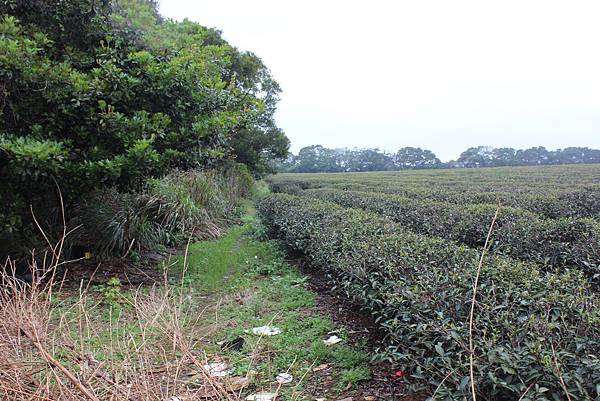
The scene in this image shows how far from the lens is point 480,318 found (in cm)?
219

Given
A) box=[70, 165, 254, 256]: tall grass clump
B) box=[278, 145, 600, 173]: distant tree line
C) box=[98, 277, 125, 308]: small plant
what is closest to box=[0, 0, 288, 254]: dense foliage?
box=[70, 165, 254, 256]: tall grass clump

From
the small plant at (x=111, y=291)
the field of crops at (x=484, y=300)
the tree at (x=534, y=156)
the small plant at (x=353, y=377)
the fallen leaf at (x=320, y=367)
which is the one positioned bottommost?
the fallen leaf at (x=320, y=367)

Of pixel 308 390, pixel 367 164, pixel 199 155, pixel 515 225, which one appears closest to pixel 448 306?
pixel 308 390

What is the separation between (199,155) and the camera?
5.28 metres

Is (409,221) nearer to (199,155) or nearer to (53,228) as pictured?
(199,155)

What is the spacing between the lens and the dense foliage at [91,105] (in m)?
4.07

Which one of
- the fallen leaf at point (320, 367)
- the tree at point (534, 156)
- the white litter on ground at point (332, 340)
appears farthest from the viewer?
the tree at point (534, 156)

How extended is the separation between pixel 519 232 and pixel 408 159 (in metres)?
51.8

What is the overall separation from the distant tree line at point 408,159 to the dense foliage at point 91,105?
4339 centimetres

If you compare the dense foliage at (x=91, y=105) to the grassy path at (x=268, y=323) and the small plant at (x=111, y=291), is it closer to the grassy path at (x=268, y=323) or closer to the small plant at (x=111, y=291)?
the small plant at (x=111, y=291)

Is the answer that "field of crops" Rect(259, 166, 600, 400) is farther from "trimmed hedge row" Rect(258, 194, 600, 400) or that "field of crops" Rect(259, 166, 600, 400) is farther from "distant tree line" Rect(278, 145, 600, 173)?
"distant tree line" Rect(278, 145, 600, 173)

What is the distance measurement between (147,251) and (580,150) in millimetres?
53665

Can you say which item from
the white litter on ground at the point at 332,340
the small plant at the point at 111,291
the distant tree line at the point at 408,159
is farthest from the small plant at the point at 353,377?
the distant tree line at the point at 408,159

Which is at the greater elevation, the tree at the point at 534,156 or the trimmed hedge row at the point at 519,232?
the tree at the point at 534,156
